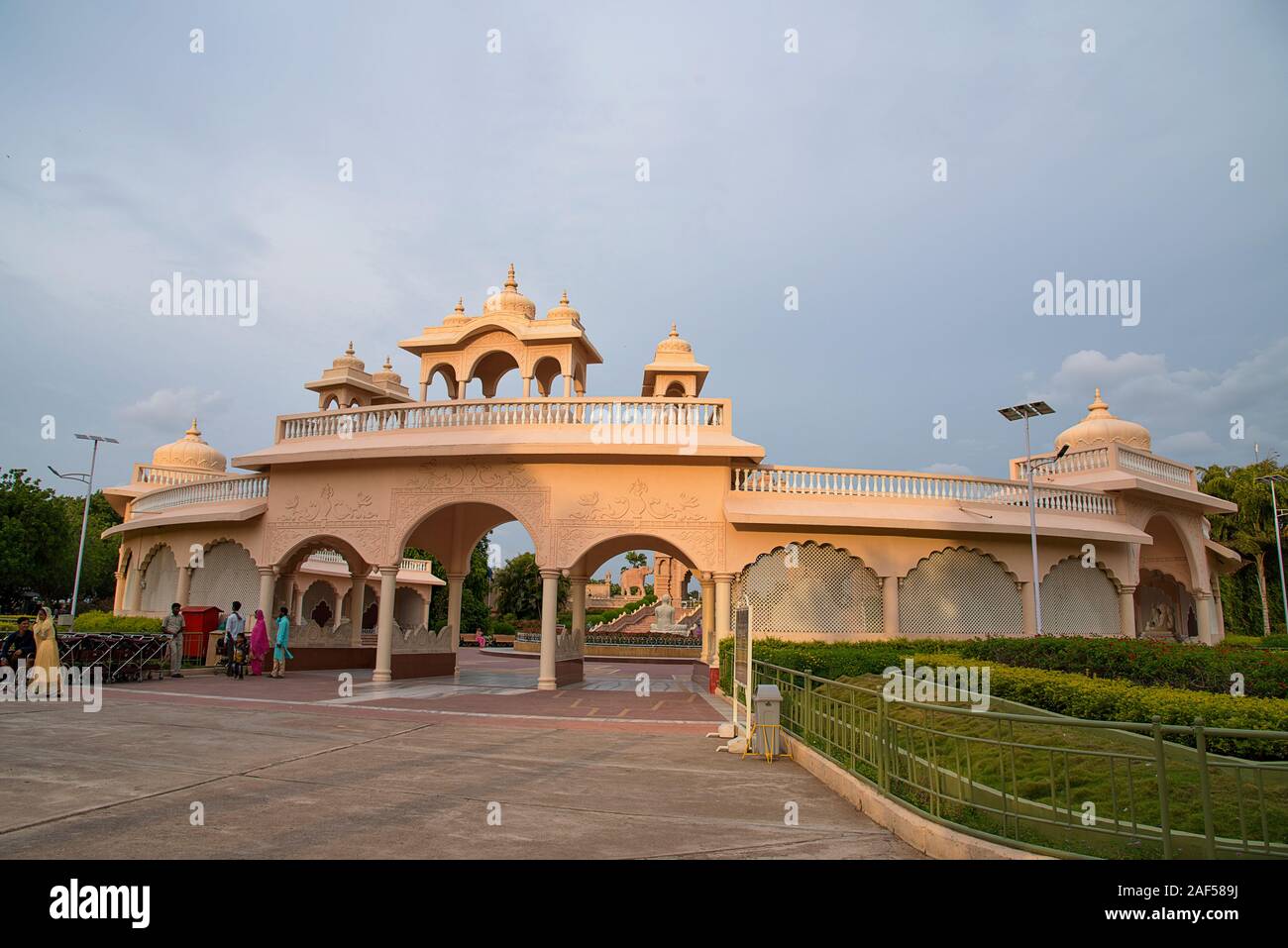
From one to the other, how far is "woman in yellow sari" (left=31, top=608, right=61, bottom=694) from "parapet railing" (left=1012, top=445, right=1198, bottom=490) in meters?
21.4

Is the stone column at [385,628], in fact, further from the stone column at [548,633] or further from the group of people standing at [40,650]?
the group of people standing at [40,650]

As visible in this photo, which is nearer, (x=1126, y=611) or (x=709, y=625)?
(x=1126, y=611)

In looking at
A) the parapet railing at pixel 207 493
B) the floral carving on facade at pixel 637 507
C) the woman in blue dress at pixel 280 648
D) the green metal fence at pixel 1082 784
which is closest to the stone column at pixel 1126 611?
the floral carving on facade at pixel 637 507

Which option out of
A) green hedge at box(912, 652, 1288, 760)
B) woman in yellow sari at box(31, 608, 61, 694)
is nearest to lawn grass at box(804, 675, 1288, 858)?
green hedge at box(912, 652, 1288, 760)

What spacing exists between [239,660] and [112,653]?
2909 millimetres

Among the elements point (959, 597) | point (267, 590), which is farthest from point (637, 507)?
point (267, 590)

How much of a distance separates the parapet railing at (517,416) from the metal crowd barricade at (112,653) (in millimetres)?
5724

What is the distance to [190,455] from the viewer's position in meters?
31.6

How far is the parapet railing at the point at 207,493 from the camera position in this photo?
2036 centimetres

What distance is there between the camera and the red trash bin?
19234 mm

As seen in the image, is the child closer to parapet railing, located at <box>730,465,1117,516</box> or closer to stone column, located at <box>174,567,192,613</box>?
stone column, located at <box>174,567,192,613</box>

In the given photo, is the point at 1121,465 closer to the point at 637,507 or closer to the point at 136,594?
the point at 637,507
